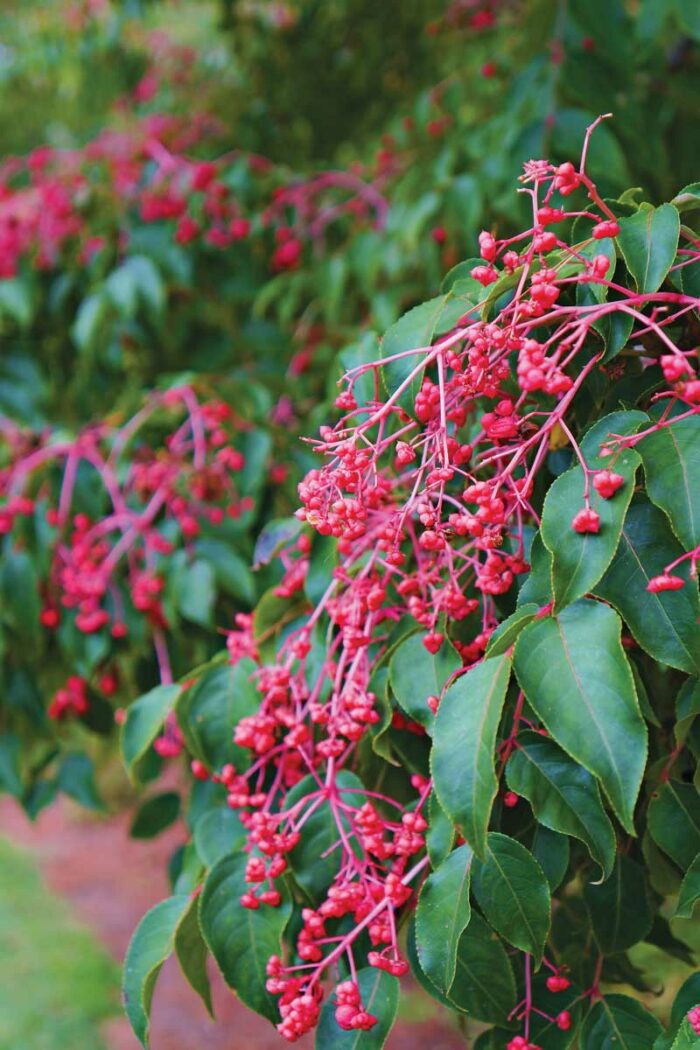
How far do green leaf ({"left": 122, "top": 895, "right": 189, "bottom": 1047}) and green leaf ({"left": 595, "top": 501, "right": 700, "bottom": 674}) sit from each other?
594 mm

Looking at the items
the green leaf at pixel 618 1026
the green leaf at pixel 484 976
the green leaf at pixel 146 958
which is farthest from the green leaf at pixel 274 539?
the green leaf at pixel 618 1026

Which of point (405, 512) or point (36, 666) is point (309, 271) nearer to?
point (36, 666)

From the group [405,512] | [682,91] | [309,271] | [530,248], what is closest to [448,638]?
[405,512]

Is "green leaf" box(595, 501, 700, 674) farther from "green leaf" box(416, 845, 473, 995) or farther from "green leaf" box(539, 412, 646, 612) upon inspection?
"green leaf" box(416, 845, 473, 995)

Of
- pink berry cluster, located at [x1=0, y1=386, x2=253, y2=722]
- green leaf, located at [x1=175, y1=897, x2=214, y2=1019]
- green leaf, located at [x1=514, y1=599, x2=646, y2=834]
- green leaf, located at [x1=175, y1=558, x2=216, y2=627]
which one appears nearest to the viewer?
green leaf, located at [x1=514, y1=599, x2=646, y2=834]

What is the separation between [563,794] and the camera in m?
0.88

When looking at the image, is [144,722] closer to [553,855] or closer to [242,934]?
[242,934]

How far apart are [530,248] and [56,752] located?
1.51m

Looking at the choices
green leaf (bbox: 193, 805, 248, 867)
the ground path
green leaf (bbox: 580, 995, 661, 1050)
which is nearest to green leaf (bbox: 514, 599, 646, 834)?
green leaf (bbox: 580, 995, 661, 1050)

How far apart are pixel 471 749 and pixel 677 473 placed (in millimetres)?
266

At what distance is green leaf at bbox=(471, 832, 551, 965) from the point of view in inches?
34.7

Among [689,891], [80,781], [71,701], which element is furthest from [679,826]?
[80,781]

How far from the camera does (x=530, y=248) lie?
0.89 meters

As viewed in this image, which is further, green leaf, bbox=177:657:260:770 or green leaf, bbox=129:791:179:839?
green leaf, bbox=129:791:179:839
